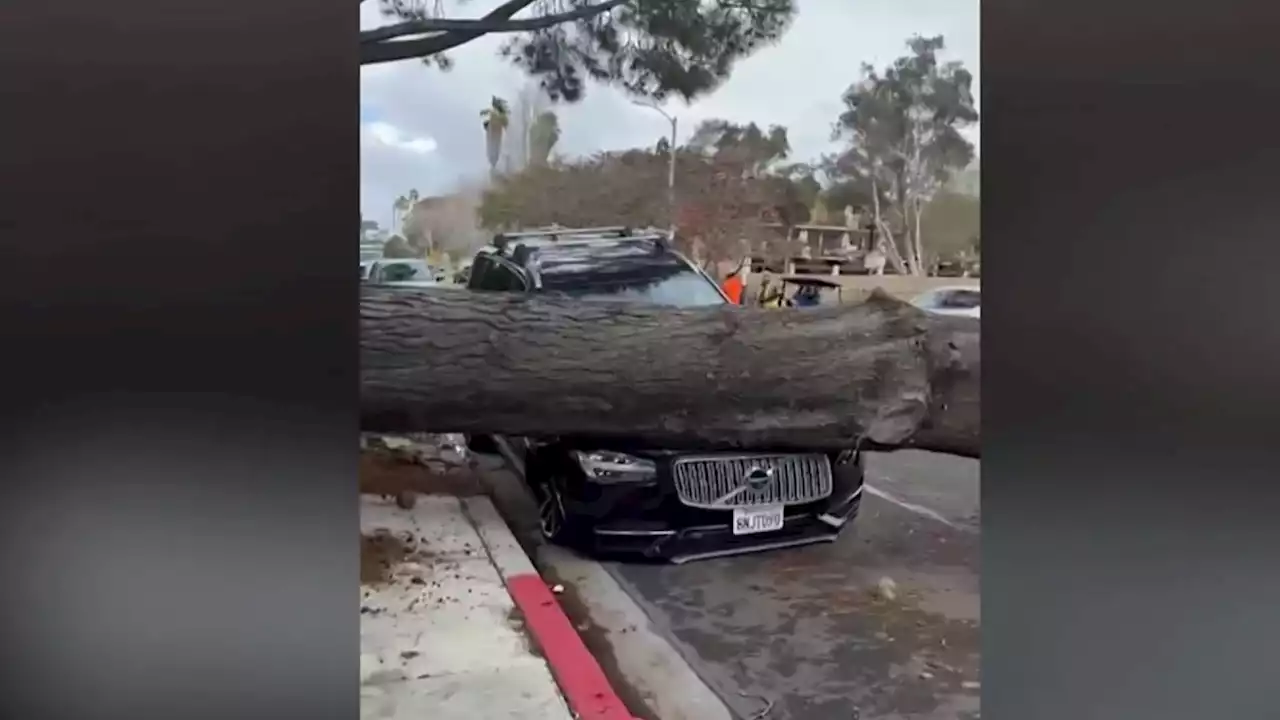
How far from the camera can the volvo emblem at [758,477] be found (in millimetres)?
1994

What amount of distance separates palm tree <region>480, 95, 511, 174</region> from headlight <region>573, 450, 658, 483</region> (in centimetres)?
58

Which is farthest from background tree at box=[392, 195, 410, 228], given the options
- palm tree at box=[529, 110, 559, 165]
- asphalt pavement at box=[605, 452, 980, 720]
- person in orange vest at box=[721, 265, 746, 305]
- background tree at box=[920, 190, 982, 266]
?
background tree at box=[920, 190, 982, 266]

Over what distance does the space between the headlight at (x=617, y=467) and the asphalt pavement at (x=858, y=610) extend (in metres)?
0.17

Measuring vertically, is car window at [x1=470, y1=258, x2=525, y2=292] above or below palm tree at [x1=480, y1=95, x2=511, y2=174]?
below

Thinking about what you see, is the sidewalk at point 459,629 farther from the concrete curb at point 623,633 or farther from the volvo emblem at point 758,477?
the volvo emblem at point 758,477

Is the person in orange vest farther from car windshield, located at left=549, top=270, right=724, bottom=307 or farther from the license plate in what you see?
the license plate

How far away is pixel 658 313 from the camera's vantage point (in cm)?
198

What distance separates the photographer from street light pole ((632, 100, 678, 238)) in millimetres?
1932

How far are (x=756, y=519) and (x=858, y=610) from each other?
27 centimetres

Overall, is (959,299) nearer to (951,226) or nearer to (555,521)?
(951,226)

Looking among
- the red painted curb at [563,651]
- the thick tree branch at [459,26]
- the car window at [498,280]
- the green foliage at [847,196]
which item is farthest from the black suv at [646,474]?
the thick tree branch at [459,26]
